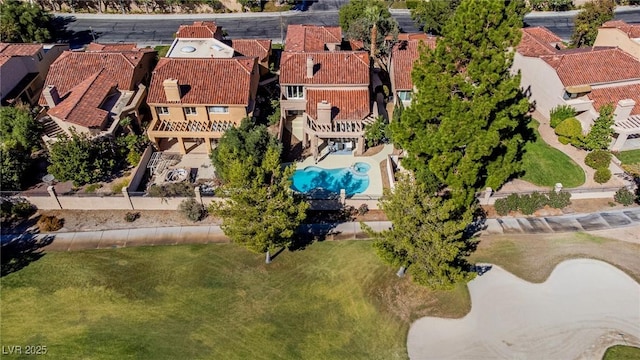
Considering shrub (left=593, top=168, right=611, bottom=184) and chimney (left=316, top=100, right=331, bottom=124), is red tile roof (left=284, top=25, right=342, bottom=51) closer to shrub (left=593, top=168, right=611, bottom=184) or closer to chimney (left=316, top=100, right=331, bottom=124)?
chimney (left=316, top=100, right=331, bottom=124)

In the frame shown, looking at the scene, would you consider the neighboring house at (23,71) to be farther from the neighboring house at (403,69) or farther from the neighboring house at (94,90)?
the neighboring house at (403,69)

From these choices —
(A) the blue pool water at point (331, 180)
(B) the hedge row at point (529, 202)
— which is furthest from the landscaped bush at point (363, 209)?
(B) the hedge row at point (529, 202)

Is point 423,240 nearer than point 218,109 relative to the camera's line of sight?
Yes

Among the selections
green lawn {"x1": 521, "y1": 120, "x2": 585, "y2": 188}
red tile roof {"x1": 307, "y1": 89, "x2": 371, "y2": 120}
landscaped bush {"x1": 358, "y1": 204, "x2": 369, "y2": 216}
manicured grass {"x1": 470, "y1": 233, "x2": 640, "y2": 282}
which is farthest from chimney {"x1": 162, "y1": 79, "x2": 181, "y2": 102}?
green lawn {"x1": 521, "y1": 120, "x2": 585, "y2": 188}

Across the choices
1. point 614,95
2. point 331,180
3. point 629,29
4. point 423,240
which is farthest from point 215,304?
point 629,29

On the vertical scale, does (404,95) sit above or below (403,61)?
below

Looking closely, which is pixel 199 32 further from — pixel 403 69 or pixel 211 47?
pixel 403 69
